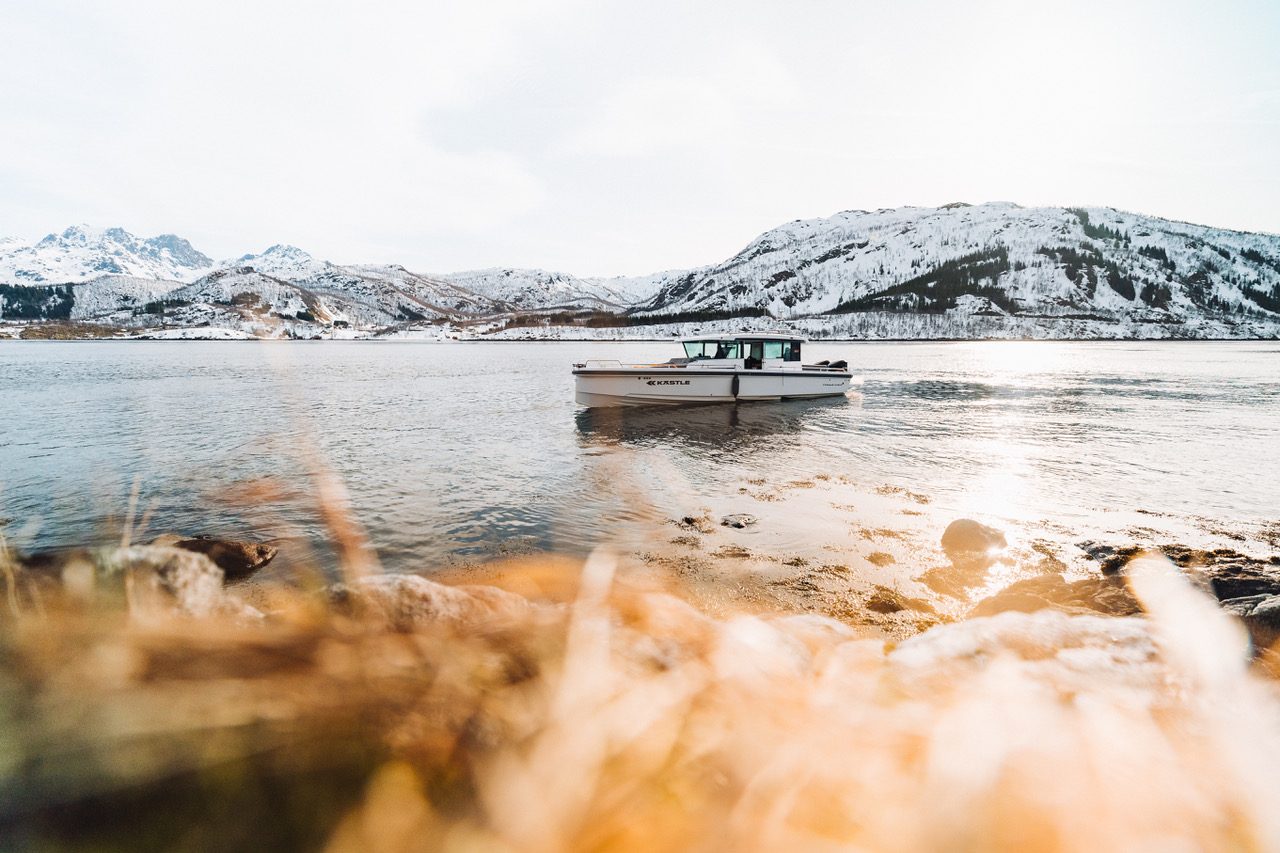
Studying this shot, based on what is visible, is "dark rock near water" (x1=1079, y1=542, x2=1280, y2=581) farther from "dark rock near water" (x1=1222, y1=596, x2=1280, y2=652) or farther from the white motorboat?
the white motorboat

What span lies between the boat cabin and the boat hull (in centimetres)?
74

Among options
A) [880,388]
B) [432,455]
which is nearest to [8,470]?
[432,455]

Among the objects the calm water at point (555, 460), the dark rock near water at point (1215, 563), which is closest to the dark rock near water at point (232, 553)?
the calm water at point (555, 460)

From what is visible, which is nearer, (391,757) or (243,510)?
(391,757)

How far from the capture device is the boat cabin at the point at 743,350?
31.9 metres

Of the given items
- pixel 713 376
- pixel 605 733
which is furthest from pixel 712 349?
pixel 605 733

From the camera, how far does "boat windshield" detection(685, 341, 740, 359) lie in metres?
31.8

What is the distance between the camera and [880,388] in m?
46.1

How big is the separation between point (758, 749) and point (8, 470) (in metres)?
23.9

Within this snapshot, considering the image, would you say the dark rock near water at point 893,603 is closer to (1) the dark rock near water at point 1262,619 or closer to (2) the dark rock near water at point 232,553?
(1) the dark rock near water at point 1262,619

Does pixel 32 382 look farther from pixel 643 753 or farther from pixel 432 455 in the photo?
pixel 643 753

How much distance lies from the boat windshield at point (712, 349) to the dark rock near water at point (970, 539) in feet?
70.6

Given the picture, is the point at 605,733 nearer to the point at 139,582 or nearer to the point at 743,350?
the point at 139,582

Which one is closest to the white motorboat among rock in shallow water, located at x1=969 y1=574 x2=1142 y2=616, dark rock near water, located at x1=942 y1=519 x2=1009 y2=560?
dark rock near water, located at x1=942 y1=519 x2=1009 y2=560
